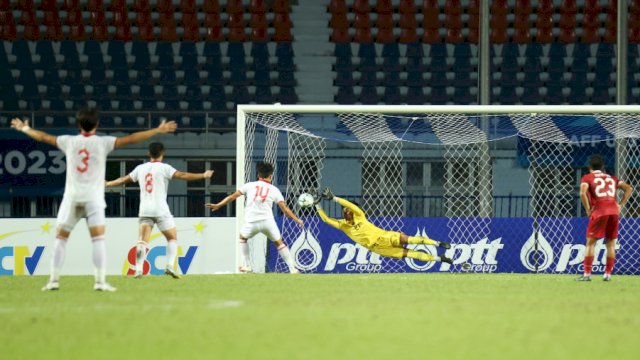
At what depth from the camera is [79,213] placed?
1080 cm

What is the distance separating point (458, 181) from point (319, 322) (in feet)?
39.6

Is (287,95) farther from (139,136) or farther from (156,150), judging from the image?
(139,136)

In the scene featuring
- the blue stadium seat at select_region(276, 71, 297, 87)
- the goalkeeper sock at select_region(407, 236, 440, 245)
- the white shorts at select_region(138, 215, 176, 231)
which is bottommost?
the goalkeeper sock at select_region(407, 236, 440, 245)

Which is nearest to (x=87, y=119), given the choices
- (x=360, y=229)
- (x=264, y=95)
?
(x=360, y=229)

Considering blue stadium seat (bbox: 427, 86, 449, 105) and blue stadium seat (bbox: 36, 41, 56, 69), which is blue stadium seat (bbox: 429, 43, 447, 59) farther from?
blue stadium seat (bbox: 36, 41, 56, 69)

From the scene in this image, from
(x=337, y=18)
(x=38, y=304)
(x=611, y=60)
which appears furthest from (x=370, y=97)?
(x=38, y=304)

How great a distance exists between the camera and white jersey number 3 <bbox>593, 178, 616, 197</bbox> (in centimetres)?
1449

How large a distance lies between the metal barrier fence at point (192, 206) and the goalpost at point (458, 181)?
4 centimetres

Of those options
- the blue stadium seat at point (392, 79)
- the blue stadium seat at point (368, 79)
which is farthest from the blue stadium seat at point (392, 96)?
the blue stadium seat at point (368, 79)

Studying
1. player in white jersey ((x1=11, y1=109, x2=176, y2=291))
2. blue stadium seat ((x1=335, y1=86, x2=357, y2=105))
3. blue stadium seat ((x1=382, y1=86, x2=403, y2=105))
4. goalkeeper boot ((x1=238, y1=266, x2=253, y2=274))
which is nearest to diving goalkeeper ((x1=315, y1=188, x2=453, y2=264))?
goalkeeper boot ((x1=238, y1=266, x2=253, y2=274))

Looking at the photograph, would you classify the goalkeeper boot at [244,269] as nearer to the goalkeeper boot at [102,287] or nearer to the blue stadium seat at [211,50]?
the goalkeeper boot at [102,287]

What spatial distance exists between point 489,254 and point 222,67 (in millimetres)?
10952

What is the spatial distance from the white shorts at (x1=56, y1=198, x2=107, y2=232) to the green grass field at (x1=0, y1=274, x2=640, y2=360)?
67 centimetres

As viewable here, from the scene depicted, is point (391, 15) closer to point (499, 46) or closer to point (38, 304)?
point (499, 46)
